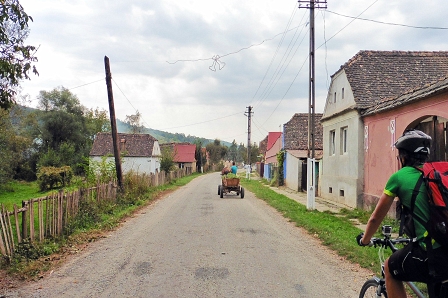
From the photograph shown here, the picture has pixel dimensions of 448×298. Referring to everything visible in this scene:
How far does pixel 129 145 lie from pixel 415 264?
172 ft

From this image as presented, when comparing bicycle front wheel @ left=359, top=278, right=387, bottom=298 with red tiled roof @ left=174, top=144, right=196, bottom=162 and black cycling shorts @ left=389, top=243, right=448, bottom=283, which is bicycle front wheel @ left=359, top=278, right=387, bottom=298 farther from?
red tiled roof @ left=174, top=144, right=196, bottom=162

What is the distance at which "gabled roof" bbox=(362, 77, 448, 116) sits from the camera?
9935 mm

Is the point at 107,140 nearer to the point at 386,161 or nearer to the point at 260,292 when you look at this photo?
the point at 386,161

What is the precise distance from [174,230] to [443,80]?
768 cm

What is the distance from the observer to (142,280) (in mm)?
6031

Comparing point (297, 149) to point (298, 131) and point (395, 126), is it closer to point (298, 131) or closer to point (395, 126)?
point (298, 131)

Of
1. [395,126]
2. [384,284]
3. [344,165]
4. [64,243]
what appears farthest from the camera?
[344,165]

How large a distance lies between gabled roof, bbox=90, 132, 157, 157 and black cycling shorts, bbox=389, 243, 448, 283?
5084cm

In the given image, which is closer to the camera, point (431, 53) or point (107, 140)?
point (431, 53)

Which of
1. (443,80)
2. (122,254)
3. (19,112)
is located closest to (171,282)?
(122,254)

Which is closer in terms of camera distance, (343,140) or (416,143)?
(416,143)

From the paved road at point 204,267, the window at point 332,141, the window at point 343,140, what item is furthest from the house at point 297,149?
the paved road at point 204,267

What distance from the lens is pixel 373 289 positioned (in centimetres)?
382

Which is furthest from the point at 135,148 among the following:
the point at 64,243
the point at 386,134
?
the point at 64,243
